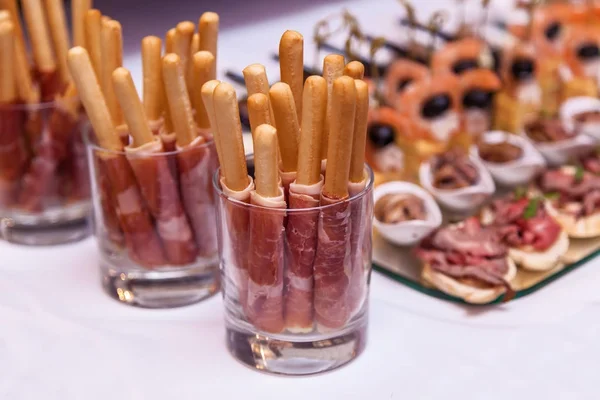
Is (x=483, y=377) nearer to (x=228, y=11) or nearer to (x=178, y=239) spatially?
(x=178, y=239)

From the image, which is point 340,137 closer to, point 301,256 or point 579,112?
point 301,256

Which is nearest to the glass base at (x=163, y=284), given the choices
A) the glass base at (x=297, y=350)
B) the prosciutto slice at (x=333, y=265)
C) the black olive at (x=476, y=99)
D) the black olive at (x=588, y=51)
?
the glass base at (x=297, y=350)

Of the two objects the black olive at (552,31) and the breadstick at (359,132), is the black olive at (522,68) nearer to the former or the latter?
the black olive at (552,31)

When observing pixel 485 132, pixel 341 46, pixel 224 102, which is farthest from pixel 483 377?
pixel 341 46

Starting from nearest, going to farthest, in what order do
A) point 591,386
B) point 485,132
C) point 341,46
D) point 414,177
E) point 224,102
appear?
point 224,102 < point 591,386 < point 414,177 < point 485,132 < point 341,46

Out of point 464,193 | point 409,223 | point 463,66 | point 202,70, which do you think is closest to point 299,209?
point 202,70

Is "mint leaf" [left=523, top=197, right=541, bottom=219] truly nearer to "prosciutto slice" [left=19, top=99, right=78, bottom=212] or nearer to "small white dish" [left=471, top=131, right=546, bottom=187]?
"small white dish" [left=471, top=131, right=546, bottom=187]
